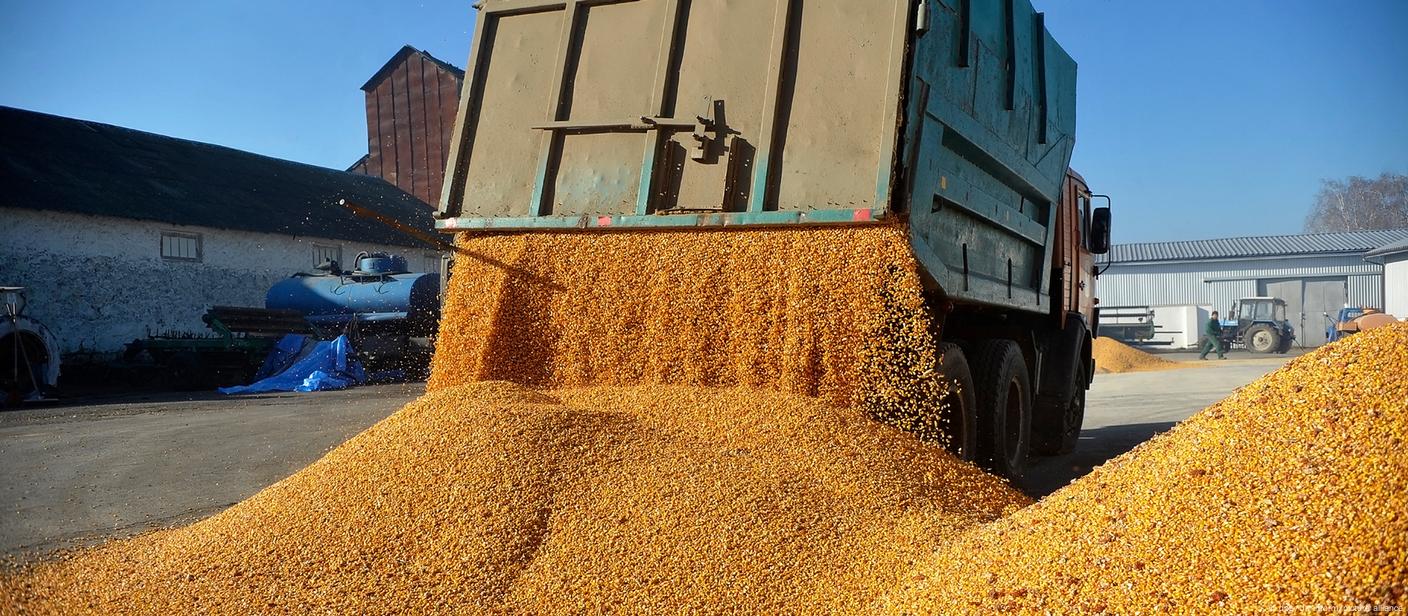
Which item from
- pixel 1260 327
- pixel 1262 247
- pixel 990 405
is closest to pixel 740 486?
pixel 990 405

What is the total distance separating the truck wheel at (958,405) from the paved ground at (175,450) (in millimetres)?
1346

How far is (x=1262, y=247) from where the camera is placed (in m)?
44.3

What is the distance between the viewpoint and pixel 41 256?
17266 millimetres

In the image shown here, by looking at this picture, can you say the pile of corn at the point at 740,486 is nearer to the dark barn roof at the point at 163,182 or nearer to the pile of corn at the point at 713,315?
the pile of corn at the point at 713,315

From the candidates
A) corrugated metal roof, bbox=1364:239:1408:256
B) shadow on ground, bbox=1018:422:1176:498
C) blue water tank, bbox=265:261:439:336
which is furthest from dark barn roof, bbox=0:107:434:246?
corrugated metal roof, bbox=1364:239:1408:256

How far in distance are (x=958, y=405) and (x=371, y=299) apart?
42.2ft

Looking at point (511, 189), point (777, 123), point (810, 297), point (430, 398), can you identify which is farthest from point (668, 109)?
point (430, 398)

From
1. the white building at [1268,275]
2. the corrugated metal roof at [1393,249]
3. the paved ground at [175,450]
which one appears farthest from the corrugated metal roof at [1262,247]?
the paved ground at [175,450]

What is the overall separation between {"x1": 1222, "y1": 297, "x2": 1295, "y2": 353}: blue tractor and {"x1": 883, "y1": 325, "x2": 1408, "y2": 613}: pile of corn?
2881cm

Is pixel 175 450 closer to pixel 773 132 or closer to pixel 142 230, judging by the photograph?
pixel 773 132

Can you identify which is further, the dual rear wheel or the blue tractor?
the blue tractor

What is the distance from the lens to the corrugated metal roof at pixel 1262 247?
41.5 metres

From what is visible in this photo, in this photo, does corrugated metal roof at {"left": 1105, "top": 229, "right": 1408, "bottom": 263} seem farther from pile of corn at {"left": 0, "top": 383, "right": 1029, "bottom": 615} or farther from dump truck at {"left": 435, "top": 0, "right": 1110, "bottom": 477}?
pile of corn at {"left": 0, "top": 383, "right": 1029, "bottom": 615}

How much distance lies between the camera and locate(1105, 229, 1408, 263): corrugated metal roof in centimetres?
4147
